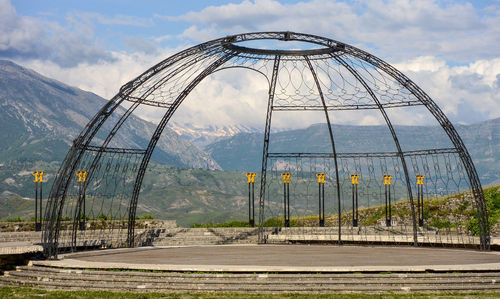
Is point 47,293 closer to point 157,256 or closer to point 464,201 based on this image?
Answer: point 157,256

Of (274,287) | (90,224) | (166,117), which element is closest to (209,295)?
(274,287)

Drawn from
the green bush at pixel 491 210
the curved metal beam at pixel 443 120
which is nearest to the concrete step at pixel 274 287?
the curved metal beam at pixel 443 120

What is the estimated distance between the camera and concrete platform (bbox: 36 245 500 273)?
22.8m

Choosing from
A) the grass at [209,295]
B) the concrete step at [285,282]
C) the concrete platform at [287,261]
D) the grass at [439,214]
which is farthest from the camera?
the grass at [439,214]

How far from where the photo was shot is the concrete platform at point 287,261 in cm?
2280

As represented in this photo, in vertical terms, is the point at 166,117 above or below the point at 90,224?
above

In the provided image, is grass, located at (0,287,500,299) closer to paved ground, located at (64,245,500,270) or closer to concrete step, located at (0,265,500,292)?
concrete step, located at (0,265,500,292)

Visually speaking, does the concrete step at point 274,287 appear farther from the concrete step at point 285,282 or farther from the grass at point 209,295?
the grass at point 209,295

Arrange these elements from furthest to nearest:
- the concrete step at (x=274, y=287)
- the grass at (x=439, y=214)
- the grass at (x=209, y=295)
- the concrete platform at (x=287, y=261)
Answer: the grass at (x=439, y=214) → the concrete platform at (x=287, y=261) → the concrete step at (x=274, y=287) → the grass at (x=209, y=295)

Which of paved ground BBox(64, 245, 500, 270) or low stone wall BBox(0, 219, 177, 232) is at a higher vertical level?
low stone wall BBox(0, 219, 177, 232)

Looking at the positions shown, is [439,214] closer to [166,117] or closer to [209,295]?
[166,117]

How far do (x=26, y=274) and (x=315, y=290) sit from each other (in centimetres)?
1219

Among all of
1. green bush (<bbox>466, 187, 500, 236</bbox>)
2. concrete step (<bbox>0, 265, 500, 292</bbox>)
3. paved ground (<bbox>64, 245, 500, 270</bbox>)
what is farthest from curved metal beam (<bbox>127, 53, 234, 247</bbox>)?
green bush (<bbox>466, 187, 500, 236</bbox>)

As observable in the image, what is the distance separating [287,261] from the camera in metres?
25.6
